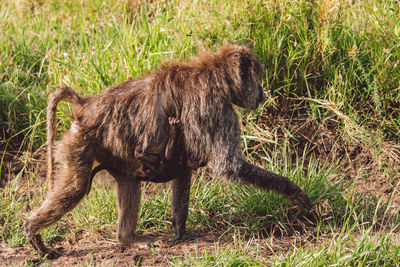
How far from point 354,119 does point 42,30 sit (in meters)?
3.64

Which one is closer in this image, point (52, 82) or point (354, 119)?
point (354, 119)

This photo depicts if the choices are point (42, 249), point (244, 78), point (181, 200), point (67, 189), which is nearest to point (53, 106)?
point (67, 189)

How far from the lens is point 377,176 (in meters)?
5.09

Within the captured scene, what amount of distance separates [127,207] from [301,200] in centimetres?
130

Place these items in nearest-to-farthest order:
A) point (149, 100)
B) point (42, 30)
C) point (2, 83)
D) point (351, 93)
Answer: point (149, 100)
point (351, 93)
point (2, 83)
point (42, 30)

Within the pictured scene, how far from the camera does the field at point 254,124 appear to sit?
4461 millimetres

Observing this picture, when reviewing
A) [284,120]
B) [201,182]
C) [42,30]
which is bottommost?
[201,182]

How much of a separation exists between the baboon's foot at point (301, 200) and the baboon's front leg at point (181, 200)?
2.68 ft

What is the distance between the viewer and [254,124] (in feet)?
17.5

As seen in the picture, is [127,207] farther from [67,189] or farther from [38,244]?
[38,244]

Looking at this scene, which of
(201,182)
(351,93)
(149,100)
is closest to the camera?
(149,100)

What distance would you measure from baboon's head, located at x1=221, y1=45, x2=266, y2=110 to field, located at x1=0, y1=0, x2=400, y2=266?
0.64 meters

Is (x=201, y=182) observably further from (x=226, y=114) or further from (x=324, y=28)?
(x=324, y=28)

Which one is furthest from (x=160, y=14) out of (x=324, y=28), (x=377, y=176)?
(x=377, y=176)
